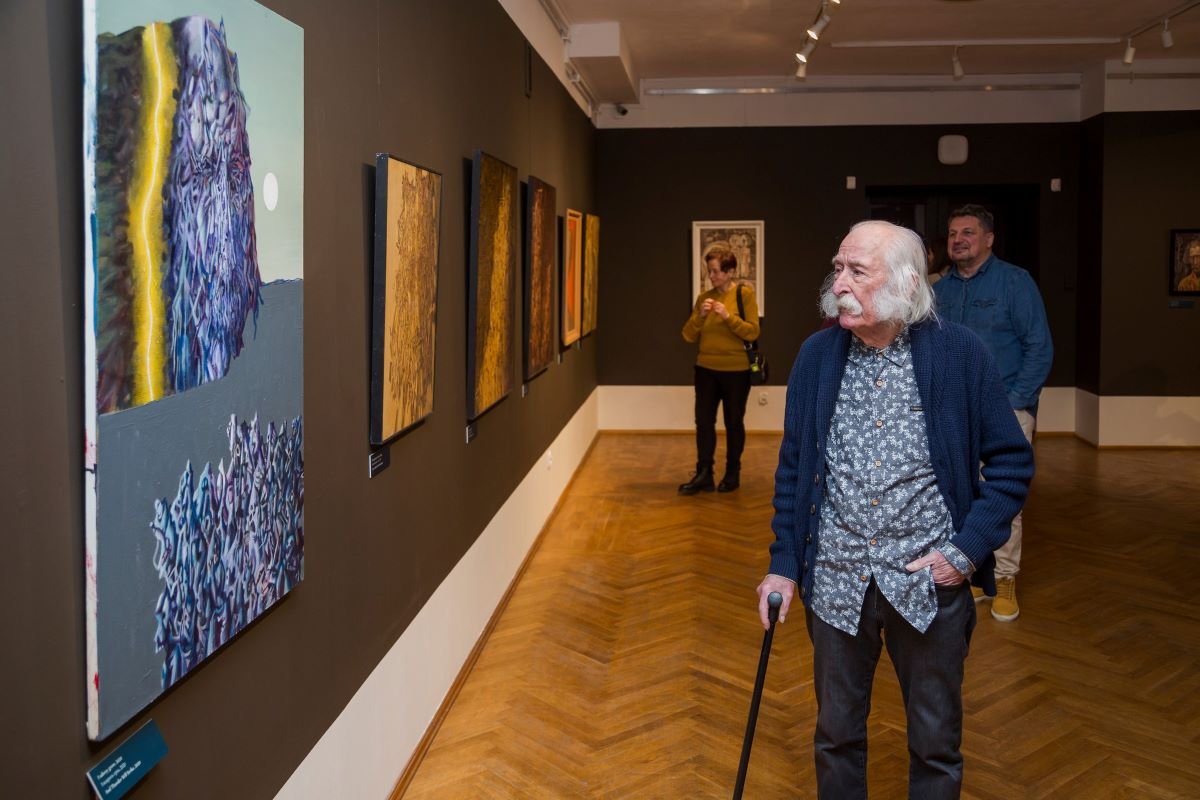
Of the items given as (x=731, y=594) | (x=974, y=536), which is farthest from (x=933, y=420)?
(x=731, y=594)

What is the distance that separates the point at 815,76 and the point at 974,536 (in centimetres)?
998

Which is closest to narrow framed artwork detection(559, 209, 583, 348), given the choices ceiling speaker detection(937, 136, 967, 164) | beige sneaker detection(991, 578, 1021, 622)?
beige sneaker detection(991, 578, 1021, 622)

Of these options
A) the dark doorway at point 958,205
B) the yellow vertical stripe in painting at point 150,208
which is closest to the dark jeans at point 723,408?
the dark doorway at point 958,205

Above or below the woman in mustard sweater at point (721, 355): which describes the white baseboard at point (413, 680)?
below

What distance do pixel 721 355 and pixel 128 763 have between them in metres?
7.31

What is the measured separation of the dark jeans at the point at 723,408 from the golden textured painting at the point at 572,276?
1.11m

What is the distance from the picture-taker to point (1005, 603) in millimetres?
5969

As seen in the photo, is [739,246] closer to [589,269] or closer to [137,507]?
[589,269]

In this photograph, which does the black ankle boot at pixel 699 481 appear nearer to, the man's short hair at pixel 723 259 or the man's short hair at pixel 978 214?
the man's short hair at pixel 723 259

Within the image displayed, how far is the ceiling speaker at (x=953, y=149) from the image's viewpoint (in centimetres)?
1201

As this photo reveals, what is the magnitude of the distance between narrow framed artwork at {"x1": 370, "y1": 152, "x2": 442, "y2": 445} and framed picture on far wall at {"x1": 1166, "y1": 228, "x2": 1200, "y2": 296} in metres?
9.40

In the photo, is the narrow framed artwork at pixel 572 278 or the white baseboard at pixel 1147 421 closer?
the narrow framed artwork at pixel 572 278

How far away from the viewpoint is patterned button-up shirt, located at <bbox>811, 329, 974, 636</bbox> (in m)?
2.93

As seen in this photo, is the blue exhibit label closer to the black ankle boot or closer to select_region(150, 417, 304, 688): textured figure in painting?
select_region(150, 417, 304, 688): textured figure in painting
